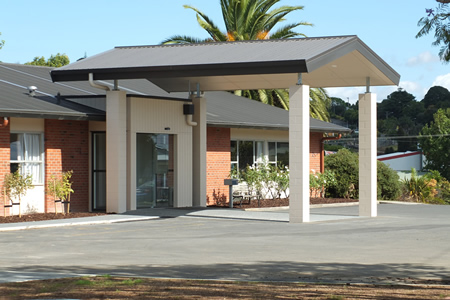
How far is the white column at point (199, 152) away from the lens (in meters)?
25.1

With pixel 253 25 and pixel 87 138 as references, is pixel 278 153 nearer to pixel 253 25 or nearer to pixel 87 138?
pixel 87 138

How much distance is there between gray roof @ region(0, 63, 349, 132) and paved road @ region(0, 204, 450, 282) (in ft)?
12.5

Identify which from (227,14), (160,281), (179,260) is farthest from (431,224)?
(227,14)

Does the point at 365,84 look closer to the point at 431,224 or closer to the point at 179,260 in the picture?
the point at 431,224

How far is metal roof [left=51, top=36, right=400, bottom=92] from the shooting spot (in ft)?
63.5

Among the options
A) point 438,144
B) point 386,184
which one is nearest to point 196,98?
point 386,184

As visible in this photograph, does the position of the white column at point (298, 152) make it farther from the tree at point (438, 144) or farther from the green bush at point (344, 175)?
the tree at point (438, 144)

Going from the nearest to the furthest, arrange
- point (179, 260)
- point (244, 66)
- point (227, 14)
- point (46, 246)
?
point (179, 260)
point (46, 246)
point (244, 66)
point (227, 14)

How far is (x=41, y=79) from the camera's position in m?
25.9

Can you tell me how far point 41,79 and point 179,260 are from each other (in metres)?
15.0

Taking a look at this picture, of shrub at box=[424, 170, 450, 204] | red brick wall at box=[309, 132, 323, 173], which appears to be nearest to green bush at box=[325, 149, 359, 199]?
red brick wall at box=[309, 132, 323, 173]

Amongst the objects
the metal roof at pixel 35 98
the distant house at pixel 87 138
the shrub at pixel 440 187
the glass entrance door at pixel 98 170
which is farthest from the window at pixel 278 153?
the shrub at pixel 440 187

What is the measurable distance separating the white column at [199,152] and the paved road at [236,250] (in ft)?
12.7

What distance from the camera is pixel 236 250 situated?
13.9 m
